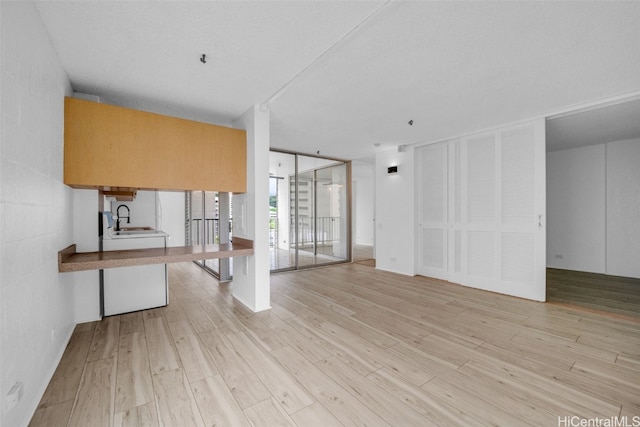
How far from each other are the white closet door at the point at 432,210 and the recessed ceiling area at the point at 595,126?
1.60 m

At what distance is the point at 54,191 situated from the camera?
2.14 metres

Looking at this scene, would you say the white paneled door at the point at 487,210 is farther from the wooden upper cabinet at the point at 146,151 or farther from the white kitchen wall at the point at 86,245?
the white kitchen wall at the point at 86,245

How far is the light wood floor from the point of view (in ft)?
5.29

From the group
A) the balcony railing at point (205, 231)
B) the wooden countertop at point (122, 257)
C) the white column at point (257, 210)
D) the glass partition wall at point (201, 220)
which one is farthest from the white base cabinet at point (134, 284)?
the balcony railing at point (205, 231)

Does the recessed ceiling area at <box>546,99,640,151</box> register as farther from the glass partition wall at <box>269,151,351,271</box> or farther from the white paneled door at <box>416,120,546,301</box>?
the glass partition wall at <box>269,151,351,271</box>

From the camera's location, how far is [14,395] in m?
1.37

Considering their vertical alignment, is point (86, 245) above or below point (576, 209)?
below

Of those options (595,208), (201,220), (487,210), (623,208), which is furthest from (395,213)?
(201,220)

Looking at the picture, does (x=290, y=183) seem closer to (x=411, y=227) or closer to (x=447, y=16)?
(x=411, y=227)

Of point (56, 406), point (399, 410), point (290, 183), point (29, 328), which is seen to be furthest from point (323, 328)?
point (290, 183)

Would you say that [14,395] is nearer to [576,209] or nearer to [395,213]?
[395,213]

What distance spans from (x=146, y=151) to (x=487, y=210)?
4.71 m

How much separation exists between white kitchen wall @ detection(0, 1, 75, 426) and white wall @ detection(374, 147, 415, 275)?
491 centimetres

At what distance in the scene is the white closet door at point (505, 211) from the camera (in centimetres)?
363
